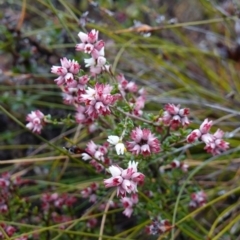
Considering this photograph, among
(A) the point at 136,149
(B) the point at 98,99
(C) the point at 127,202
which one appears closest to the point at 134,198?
(C) the point at 127,202

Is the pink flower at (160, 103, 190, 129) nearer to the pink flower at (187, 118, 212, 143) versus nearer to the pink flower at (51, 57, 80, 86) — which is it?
the pink flower at (187, 118, 212, 143)

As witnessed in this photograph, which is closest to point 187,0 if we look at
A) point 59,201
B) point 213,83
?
point 213,83

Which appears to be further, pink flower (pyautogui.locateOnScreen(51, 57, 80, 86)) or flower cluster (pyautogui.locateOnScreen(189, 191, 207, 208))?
flower cluster (pyautogui.locateOnScreen(189, 191, 207, 208))

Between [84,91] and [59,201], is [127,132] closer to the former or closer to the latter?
[84,91]

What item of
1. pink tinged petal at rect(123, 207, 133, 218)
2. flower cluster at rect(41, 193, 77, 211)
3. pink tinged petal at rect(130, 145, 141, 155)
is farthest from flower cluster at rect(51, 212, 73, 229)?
pink tinged petal at rect(130, 145, 141, 155)

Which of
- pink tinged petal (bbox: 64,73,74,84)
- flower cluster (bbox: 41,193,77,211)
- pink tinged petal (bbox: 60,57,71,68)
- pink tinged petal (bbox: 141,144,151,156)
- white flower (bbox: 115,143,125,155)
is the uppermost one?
pink tinged petal (bbox: 60,57,71,68)

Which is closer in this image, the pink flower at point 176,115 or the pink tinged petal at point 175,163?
the pink flower at point 176,115

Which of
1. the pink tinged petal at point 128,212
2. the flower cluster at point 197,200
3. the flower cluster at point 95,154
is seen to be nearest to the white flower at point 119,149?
the flower cluster at point 95,154

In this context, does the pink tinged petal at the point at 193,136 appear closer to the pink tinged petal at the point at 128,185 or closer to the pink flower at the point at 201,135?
the pink flower at the point at 201,135
